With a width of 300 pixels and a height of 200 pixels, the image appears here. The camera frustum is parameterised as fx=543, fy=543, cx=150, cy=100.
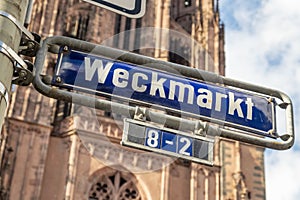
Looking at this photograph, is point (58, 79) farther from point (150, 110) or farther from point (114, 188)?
point (114, 188)

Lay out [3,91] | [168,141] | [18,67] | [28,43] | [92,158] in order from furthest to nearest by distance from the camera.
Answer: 1. [92,158]
2. [168,141]
3. [28,43]
4. [18,67]
5. [3,91]

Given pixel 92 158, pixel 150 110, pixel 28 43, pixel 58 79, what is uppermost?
pixel 92 158

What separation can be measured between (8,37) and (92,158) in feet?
47.3

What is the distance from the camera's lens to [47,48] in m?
2.96

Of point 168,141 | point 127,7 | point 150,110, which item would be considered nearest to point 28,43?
point 127,7

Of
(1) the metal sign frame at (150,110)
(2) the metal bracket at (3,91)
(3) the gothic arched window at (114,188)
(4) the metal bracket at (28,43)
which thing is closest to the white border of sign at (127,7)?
(1) the metal sign frame at (150,110)

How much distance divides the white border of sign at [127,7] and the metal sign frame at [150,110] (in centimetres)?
24

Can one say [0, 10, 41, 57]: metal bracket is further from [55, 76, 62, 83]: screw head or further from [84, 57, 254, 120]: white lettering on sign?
[84, 57, 254, 120]: white lettering on sign

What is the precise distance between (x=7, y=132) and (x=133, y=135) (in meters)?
13.6

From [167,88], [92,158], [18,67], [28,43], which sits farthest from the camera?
[92,158]

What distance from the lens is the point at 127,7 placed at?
10.1ft

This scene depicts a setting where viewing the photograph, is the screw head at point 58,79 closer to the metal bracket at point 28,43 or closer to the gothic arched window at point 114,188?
the metal bracket at point 28,43

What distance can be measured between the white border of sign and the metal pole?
460 mm

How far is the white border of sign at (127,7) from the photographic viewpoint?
300 cm
